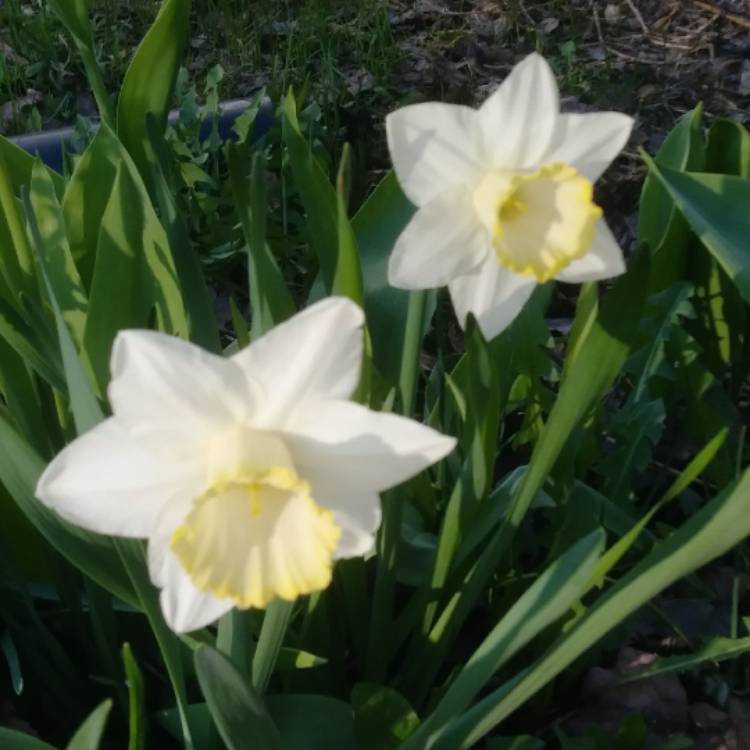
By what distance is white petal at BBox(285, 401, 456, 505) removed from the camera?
2.35 feet

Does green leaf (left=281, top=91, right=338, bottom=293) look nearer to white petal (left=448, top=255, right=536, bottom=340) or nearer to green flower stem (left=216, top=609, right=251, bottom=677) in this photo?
white petal (left=448, top=255, right=536, bottom=340)

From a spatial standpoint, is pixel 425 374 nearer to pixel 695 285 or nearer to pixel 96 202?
pixel 695 285

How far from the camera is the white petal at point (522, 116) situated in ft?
2.75

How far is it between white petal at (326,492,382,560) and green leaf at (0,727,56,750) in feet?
1.05

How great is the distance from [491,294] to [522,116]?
5.9 inches

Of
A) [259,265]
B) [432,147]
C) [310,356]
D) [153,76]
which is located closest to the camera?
[310,356]

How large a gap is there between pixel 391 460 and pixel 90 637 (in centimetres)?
65

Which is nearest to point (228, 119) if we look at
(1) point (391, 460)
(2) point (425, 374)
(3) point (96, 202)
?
(2) point (425, 374)

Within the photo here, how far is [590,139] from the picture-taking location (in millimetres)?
851

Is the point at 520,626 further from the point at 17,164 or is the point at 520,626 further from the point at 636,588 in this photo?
the point at 17,164

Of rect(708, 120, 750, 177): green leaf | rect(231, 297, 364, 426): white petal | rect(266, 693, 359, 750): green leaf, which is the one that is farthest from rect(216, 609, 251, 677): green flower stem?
rect(708, 120, 750, 177): green leaf

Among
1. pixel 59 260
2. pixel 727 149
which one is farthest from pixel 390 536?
pixel 727 149

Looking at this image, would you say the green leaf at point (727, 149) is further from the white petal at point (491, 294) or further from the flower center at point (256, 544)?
the flower center at point (256, 544)

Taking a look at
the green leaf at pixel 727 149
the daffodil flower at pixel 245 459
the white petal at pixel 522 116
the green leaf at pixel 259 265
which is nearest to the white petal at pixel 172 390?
the daffodil flower at pixel 245 459
